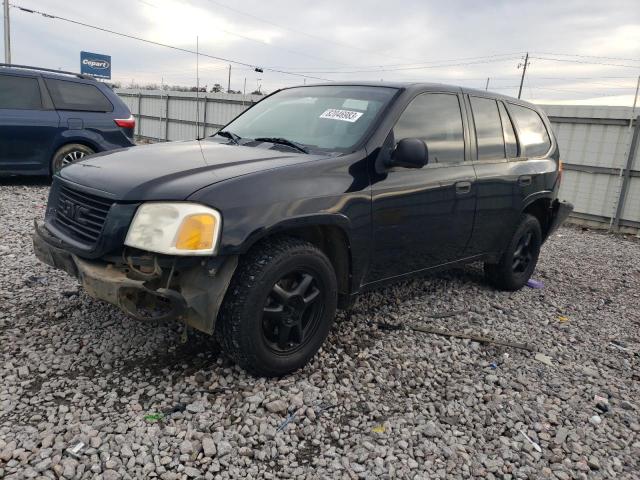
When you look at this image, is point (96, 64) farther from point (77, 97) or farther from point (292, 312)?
point (292, 312)

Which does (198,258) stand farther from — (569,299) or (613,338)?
(569,299)

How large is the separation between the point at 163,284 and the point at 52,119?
21.4 feet

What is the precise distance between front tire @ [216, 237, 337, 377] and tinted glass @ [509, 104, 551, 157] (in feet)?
9.14

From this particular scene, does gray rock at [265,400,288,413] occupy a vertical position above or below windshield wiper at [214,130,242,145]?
below

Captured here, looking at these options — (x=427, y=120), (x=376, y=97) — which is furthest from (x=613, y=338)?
(x=376, y=97)

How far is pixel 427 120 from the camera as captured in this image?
3.70 metres

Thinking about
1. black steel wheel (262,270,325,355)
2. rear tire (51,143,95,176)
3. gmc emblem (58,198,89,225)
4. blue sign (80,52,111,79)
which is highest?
blue sign (80,52,111,79)

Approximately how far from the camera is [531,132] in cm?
492

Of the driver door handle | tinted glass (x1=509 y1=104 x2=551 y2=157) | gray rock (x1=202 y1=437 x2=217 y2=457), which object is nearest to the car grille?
gray rock (x1=202 y1=437 x2=217 y2=457)

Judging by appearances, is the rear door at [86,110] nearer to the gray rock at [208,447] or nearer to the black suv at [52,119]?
the black suv at [52,119]

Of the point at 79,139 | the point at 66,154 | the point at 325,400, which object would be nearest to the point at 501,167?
the point at 325,400

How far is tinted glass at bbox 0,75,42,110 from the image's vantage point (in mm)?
7500

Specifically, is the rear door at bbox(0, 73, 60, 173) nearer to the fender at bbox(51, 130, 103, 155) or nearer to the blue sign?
the fender at bbox(51, 130, 103, 155)

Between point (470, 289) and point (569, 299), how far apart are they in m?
1.02
